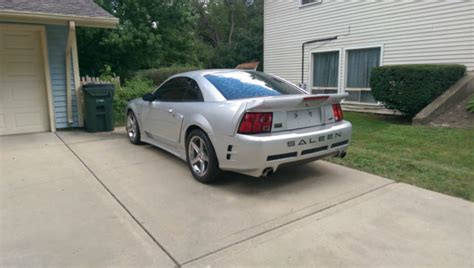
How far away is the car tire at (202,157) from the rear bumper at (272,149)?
0.16 m

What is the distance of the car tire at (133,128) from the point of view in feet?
20.8

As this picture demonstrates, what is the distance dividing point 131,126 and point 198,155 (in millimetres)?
2825

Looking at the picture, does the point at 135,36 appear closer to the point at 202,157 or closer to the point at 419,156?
the point at 202,157

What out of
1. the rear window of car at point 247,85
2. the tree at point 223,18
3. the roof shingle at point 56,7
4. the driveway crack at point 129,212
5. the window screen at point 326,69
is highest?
the tree at point 223,18

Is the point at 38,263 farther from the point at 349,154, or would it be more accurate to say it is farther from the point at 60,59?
the point at 60,59

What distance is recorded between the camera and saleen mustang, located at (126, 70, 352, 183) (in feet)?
12.0

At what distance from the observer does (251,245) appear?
276 cm

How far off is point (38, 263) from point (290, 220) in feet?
7.06

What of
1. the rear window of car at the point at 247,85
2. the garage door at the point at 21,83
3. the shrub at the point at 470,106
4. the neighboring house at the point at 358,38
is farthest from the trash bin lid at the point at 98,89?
the shrub at the point at 470,106

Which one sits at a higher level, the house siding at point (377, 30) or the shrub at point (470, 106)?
the house siding at point (377, 30)

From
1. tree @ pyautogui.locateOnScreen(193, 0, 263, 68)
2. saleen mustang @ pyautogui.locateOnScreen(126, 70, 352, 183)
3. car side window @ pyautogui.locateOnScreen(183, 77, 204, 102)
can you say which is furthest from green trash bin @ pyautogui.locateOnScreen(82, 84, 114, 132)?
tree @ pyautogui.locateOnScreen(193, 0, 263, 68)

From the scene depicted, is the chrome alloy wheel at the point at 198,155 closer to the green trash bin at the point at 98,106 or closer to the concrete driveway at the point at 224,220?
the concrete driveway at the point at 224,220

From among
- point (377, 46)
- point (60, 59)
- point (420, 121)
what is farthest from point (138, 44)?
point (420, 121)

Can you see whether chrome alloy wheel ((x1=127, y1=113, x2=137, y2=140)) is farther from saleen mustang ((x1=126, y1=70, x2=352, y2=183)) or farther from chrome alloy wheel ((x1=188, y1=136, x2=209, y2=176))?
chrome alloy wheel ((x1=188, y1=136, x2=209, y2=176))
